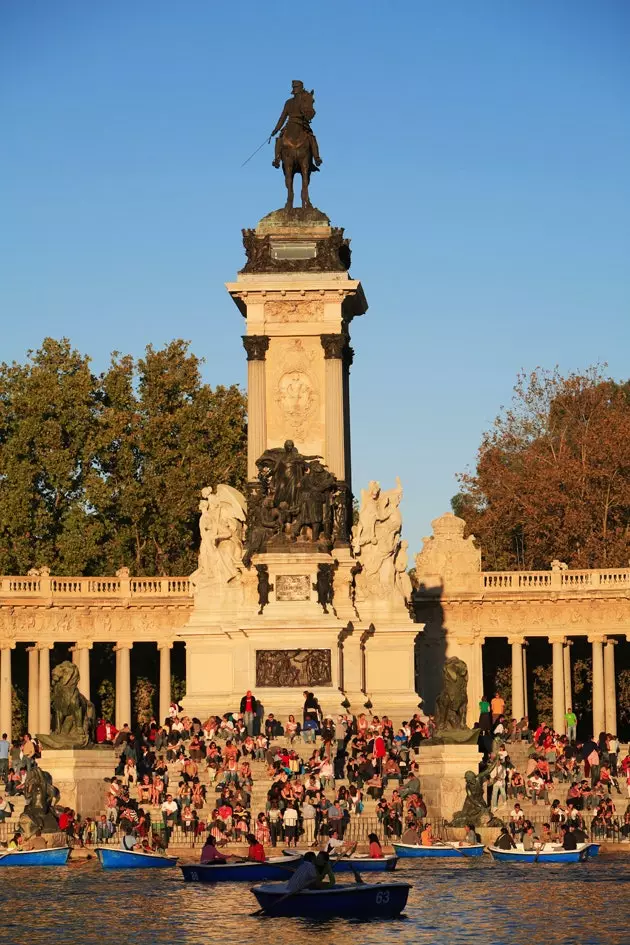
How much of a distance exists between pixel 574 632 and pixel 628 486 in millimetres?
10215

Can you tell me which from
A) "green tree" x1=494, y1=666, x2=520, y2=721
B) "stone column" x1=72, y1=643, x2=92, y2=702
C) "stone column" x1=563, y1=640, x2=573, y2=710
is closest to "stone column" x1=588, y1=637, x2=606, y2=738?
"stone column" x1=563, y1=640, x2=573, y2=710

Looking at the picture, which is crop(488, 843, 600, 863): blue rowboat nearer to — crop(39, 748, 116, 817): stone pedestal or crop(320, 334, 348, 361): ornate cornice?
crop(39, 748, 116, 817): stone pedestal

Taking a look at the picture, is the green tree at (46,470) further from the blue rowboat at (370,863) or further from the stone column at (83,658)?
the blue rowboat at (370,863)

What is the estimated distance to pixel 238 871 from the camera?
5050 cm

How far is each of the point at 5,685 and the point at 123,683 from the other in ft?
12.7

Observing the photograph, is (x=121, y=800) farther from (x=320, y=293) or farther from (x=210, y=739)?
(x=320, y=293)

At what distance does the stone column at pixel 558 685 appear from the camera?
3231 inches

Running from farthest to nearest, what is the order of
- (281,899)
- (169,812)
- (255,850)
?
(169,812) → (255,850) → (281,899)

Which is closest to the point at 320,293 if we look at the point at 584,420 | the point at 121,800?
the point at 121,800

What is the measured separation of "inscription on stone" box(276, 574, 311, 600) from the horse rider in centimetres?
1307

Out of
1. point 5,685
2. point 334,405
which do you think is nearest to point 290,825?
point 334,405

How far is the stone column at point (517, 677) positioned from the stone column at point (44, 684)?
50.3 feet

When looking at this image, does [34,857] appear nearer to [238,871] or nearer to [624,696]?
[238,871]

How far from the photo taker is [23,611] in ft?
271
